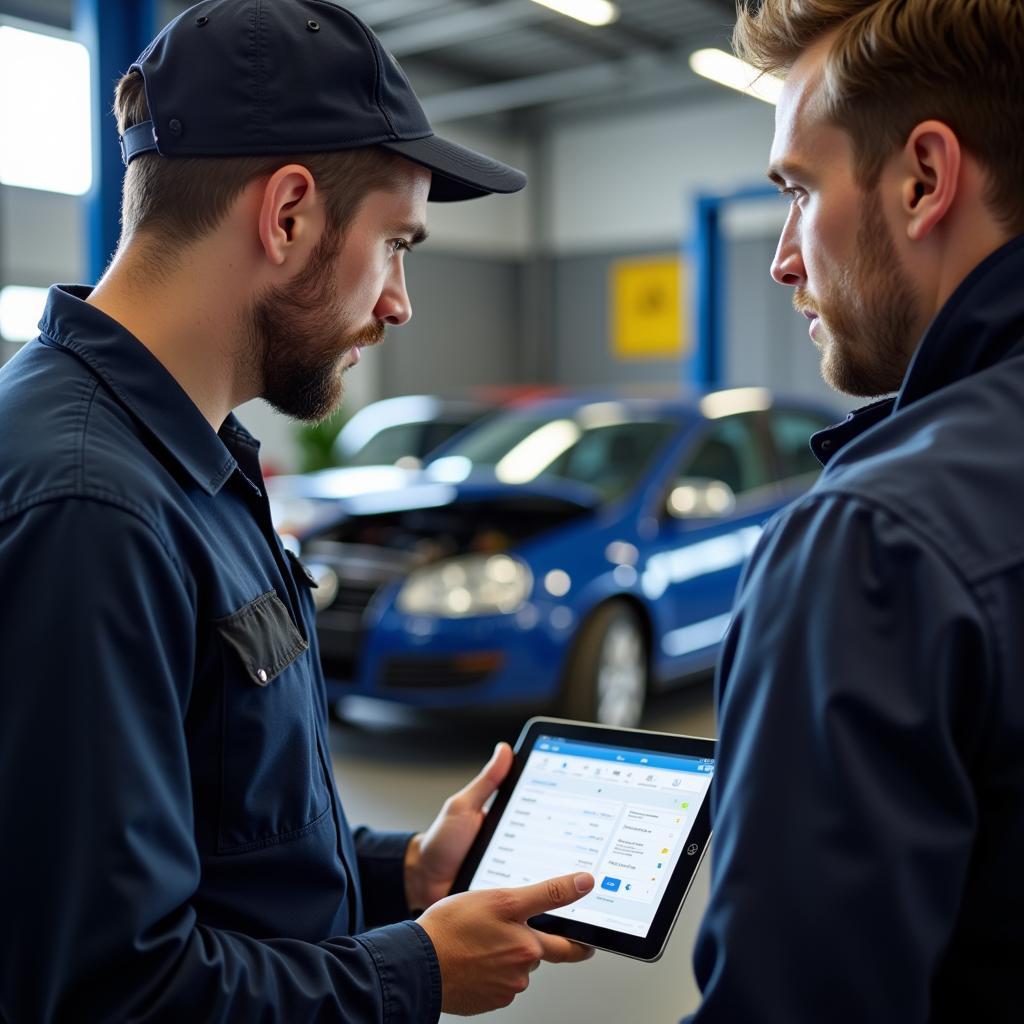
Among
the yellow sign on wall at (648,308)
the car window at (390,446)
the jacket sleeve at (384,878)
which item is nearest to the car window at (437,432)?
the car window at (390,446)

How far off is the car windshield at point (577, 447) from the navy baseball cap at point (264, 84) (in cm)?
361

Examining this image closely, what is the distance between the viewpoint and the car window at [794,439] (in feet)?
18.3

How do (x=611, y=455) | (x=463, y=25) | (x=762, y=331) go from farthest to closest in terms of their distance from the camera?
(x=762, y=331) < (x=463, y=25) < (x=611, y=455)

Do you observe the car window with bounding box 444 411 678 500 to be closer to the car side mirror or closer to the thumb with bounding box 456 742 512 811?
the car side mirror

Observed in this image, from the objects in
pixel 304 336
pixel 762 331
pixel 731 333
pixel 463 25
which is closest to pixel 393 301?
pixel 304 336

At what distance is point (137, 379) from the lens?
114 cm

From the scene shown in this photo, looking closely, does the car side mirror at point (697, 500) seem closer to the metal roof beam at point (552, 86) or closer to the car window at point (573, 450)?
the car window at point (573, 450)

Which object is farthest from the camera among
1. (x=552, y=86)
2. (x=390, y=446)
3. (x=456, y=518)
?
(x=552, y=86)

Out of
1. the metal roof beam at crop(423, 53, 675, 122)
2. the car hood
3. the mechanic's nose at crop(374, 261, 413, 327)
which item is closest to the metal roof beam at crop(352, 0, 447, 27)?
the metal roof beam at crop(423, 53, 675, 122)

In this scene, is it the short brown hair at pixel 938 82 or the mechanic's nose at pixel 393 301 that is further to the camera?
the mechanic's nose at pixel 393 301

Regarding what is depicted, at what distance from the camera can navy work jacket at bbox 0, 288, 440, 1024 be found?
3.07 feet

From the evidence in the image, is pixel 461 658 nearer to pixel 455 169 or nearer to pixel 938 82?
pixel 455 169

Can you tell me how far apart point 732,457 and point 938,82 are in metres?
4.43

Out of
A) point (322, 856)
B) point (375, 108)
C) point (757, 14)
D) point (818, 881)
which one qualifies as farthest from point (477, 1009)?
point (757, 14)
